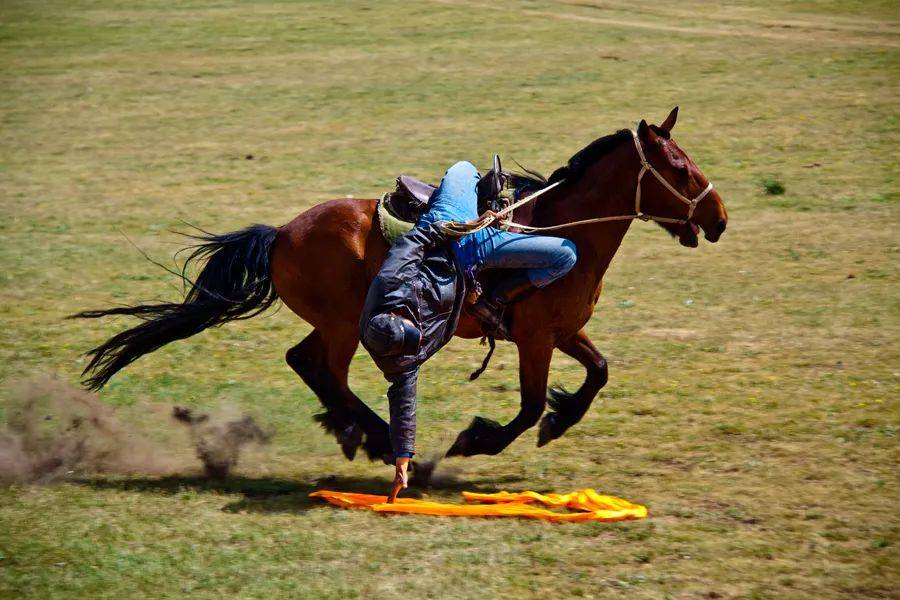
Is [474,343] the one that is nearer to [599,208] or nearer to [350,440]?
[350,440]

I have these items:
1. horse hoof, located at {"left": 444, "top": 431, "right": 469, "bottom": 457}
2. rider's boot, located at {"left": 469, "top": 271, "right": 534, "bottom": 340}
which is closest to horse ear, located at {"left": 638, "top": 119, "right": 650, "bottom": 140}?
rider's boot, located at {"left": 469, "top": 271, "right": 534, "bottom": 340}

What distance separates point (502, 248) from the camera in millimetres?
7270

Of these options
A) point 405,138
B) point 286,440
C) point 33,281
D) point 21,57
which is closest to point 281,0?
point 21,57

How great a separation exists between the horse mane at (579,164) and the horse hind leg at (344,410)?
1532 millimetres

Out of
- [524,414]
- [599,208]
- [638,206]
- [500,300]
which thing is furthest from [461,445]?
[638,206]

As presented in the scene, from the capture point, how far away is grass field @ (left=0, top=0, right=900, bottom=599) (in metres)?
6.36

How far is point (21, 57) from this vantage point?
22734 millimetres

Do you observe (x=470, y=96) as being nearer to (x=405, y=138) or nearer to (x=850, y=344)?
(x=405, y=138)

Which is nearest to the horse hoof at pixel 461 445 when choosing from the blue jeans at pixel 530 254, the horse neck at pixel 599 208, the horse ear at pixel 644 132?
the blue jeans at pixel 530 254

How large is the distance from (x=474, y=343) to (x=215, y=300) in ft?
10.5

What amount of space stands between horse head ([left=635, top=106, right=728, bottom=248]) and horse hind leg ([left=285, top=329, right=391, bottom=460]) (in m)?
2.21

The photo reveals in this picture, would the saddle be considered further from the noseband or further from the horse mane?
the noseband

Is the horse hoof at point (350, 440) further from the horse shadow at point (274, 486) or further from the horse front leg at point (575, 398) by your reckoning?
the horse front leg at point (575, 398)

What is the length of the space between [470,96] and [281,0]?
31.6 ft
